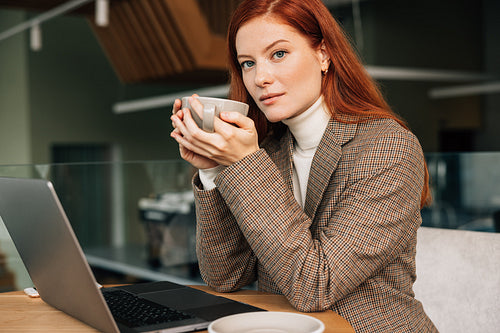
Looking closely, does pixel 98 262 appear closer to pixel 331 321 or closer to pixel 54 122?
pixel 54 122

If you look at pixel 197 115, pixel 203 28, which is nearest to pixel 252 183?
pixel 197 115

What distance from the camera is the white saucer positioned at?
28.5 inches

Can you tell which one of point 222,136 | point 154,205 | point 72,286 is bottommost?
point 154,205

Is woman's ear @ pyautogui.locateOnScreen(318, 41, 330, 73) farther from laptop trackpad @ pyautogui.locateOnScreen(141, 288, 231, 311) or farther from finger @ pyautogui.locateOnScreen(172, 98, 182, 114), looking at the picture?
laptop trackpad @ pyautogui.locateOnScreen(141, 288, 231, 311)

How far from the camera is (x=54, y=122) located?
313 inches

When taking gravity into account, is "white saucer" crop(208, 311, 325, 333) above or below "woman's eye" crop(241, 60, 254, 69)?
below

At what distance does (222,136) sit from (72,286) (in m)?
0.34

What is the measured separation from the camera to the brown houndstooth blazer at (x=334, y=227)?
0.95 meters

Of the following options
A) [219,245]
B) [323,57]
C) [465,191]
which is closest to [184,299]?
[219,245]

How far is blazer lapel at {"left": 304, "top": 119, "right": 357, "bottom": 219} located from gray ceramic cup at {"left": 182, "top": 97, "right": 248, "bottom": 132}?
0.80ft

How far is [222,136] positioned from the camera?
3.16 ft

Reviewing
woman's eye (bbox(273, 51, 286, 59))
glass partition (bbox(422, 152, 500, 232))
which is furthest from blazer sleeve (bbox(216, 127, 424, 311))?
glass partition (bbox(422, 152, 500, 232))

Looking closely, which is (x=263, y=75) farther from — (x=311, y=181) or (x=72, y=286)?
(x=72, y=286)

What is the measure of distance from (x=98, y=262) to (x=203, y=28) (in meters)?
2.66
